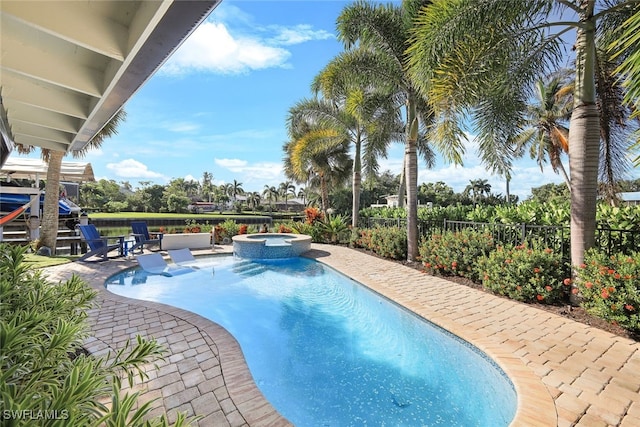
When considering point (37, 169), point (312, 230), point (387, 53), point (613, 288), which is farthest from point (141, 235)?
point (613, 288)

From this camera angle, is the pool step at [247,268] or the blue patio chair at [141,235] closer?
the pool step at [247,268]

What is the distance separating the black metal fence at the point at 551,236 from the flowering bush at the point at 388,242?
1.52m

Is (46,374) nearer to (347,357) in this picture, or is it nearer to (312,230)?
(347,357)

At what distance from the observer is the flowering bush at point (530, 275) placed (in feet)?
19.8

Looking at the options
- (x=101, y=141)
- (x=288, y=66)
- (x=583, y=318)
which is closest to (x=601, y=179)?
(x=583, y=318)

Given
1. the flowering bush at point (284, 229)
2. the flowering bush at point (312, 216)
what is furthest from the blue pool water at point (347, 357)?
the flowering bush at point (284, 229)

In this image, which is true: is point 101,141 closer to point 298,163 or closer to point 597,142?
point 298,163

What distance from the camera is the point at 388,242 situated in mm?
11555

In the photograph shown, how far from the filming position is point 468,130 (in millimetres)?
7496

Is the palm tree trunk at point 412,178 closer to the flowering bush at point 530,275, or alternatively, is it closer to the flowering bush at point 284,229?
the flowering bush at point 530,275

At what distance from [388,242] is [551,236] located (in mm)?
5348

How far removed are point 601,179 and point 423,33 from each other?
7.81 metres

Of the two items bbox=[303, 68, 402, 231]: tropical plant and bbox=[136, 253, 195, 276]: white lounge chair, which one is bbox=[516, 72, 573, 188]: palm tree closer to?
bbox=[303, 68, 402, 231]: tropical plant

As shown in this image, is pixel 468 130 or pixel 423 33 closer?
pixel 423 33
